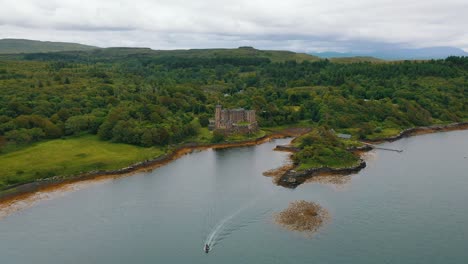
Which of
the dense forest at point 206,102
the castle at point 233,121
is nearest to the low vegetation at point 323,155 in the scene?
the dense forest at point 206,102

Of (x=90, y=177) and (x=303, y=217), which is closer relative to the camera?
(x=303, y=217)

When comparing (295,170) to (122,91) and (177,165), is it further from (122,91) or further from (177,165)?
(122,91)

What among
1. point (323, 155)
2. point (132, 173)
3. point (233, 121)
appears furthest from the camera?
point (233, 121)

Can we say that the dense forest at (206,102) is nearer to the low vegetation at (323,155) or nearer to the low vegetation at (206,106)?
the low vegetation at (206,106)

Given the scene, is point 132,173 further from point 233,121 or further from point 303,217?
point 233,121

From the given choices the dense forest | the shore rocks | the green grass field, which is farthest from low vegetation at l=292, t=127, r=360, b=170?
the green grass field

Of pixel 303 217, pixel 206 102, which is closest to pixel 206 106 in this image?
pixel 206 102
